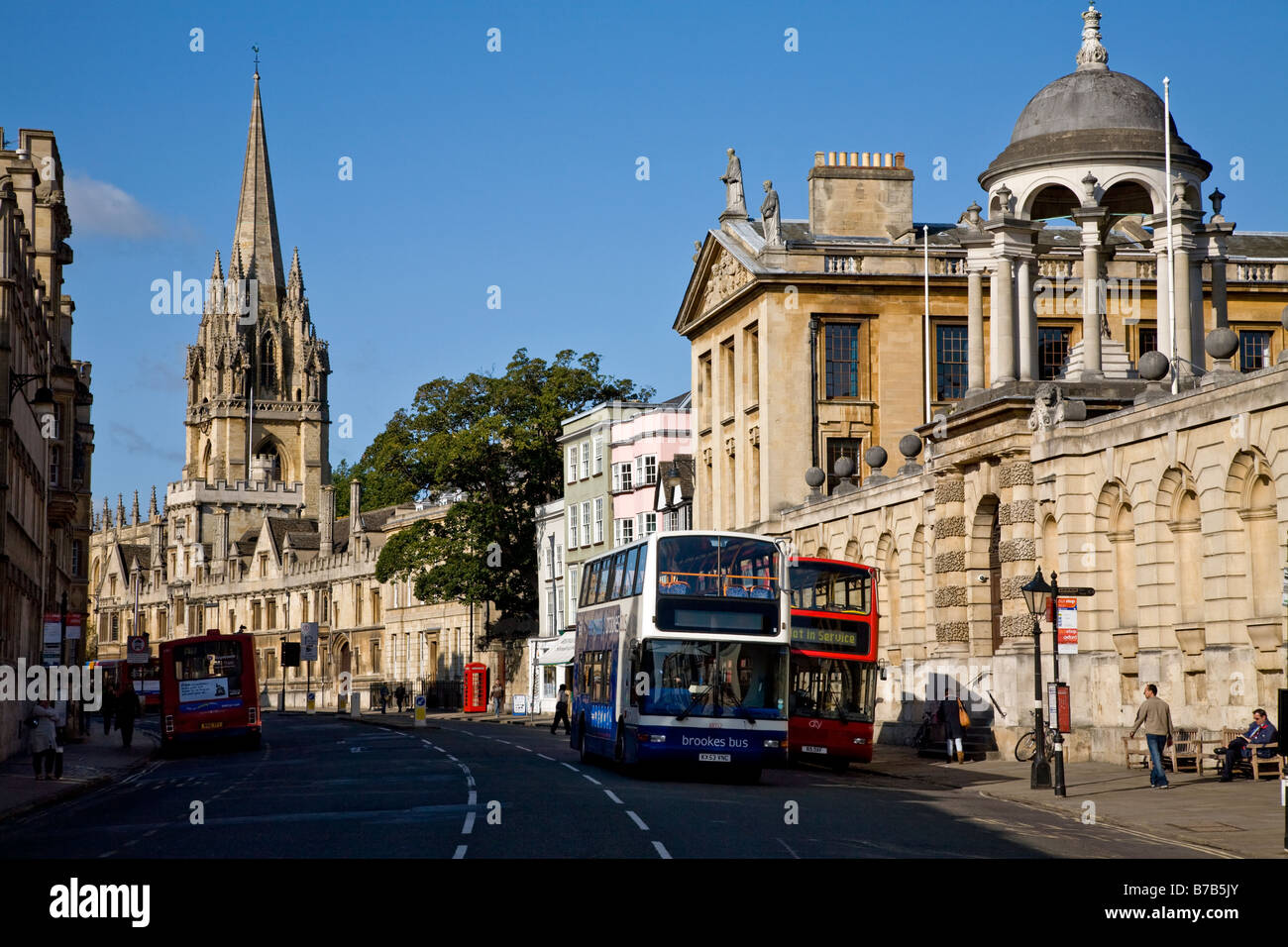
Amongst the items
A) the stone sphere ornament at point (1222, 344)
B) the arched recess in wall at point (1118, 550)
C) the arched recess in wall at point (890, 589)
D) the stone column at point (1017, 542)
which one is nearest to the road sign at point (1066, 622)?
the arched recess in wall at point (1118, 550)

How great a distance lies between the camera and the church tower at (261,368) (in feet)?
555

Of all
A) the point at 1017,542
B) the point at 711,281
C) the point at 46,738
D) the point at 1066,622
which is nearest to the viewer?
the point at 1066,622

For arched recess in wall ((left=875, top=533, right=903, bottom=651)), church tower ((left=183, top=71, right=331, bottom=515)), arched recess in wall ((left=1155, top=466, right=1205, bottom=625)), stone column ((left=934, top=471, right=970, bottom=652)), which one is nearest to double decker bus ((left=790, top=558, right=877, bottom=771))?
stone column ((left=934, top=471, right=970, bottom=652))

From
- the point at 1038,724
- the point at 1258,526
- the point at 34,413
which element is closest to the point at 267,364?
the point at 34,413

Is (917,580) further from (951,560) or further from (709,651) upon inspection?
(709,651)

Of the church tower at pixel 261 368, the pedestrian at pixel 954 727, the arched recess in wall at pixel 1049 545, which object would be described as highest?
the church tower at pixel 261 368

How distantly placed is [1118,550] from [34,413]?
29504 millimetres

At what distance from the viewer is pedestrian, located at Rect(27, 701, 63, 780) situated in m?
34.2

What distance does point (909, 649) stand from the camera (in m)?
45.1

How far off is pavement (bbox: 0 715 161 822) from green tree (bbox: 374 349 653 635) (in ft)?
77.7

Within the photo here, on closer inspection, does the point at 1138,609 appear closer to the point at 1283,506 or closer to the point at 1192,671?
the point at 1192,671

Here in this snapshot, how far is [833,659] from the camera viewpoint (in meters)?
36.1

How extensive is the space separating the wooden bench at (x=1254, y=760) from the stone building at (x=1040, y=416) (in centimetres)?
70

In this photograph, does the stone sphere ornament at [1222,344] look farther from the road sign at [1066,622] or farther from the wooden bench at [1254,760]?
the wooden bench at [1254,760]
